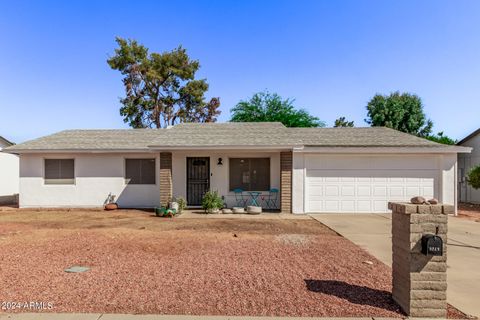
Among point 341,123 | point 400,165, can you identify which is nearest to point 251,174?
point 400,165

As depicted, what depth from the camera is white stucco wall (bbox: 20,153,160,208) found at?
14.1 m

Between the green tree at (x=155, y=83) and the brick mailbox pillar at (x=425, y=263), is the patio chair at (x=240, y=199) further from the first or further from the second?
the green tree at (x=155, y=83)

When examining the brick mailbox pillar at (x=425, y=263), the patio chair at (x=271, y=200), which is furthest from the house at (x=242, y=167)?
the brick mailbox pillar at (x=425, y=263)

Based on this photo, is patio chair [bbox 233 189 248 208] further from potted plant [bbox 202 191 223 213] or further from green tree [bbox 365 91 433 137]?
green tree [bbox 365 91 433 137]

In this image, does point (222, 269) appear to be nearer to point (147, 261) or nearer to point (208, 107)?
point (147, 261)

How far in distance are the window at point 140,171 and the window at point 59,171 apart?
275cm

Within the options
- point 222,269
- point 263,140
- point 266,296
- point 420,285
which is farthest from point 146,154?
point 420,285

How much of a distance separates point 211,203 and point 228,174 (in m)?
1.93

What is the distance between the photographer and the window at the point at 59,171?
559 inches

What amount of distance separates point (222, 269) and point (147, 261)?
1.56 meters

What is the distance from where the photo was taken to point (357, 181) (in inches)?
496

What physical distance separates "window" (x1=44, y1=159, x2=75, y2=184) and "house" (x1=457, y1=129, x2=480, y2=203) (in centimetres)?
2256

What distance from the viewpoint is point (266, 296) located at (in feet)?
13.2

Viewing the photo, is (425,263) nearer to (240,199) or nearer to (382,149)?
(382,149)
